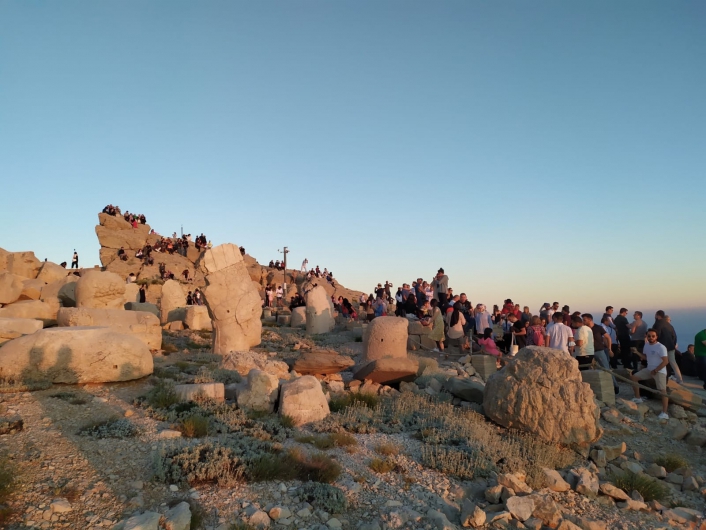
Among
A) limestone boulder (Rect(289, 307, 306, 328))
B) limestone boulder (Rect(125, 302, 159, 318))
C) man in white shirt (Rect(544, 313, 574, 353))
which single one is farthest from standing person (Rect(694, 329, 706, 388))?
limestone boulder (Rect(125, 302, 159, 318))

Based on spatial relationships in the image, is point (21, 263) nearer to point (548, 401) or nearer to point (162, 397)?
point (162, 397)

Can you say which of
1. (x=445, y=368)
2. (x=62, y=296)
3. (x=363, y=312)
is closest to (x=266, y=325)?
(x=363, y=312)

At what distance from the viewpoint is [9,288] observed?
15570 mm

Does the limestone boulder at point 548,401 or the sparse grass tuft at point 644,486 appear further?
the limestone boulder at point 548,401

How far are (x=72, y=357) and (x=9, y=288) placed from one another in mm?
8898

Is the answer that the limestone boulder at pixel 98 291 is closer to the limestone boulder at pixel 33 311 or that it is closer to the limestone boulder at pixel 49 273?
the limestone boulder at pixel 33 311

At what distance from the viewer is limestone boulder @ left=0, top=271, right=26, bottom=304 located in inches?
606

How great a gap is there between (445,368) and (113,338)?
7718 mm

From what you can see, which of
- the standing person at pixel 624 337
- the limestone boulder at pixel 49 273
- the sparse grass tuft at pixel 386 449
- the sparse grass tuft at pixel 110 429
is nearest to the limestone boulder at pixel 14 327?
the sparse grass tuft at pixel 110 429

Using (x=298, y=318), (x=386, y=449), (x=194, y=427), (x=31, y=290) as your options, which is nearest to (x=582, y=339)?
(x=386, y=449)

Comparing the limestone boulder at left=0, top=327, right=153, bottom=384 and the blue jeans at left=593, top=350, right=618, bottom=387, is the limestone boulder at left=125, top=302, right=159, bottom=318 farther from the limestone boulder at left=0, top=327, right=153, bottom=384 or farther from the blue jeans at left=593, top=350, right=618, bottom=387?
the blue jeans at left=593, top=350, right=618, bottom=387

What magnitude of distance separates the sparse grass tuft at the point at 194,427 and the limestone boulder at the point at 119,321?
5.66 m

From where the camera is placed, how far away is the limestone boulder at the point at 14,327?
10438 millimetres

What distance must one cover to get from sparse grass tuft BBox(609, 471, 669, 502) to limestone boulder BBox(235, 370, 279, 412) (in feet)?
17.2
